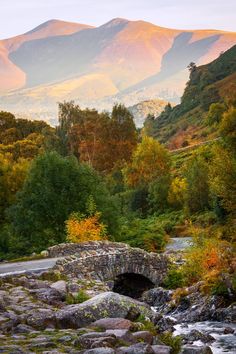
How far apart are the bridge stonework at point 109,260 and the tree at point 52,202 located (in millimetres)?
8094

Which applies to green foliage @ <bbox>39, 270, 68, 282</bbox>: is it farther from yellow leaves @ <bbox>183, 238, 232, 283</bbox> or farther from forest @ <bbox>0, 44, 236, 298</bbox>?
yellow leaves @ <bbox>183, 238, 232, 283</bbox>

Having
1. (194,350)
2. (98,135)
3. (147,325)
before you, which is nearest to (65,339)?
(194,350)

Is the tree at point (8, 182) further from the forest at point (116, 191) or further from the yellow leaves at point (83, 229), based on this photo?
the yellow leaves at point (83, 229)

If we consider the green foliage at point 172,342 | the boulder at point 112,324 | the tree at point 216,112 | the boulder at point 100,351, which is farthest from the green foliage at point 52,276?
the tree at point 216,112

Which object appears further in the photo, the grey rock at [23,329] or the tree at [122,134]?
the tree at [122,134]

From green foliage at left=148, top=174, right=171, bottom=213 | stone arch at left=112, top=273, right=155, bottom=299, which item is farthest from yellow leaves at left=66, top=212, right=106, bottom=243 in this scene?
green foliage at left=148, top=174, right=171, bottom=213

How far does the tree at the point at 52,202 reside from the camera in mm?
41031

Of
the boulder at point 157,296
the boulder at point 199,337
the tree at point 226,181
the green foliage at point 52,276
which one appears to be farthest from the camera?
the tree at point 226,181

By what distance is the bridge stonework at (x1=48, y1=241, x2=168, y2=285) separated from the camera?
96.7 ft

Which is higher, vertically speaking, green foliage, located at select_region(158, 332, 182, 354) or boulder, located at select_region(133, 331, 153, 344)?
boulder, located at select_region(133, 331, 153, 344)

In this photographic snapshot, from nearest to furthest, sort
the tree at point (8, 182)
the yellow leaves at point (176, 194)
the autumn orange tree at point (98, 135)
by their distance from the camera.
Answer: the tree at point (8, 182) < the yellow leaves at point (176, 194) < the autumn orange tree at point (98, 135)

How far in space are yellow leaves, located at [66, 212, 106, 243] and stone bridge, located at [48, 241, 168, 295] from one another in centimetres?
378

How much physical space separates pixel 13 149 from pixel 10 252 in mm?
49064

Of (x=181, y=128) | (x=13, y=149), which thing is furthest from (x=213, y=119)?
(x=13, y=149)
